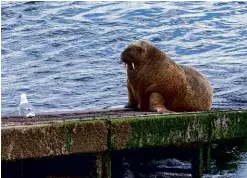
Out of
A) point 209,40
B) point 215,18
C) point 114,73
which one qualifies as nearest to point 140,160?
point 114,73

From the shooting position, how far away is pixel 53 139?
31.5ft

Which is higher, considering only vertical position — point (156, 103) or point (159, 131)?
point (156, 103)

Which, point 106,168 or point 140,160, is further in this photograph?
point 140,160

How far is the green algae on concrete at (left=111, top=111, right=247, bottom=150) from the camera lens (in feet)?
33.9

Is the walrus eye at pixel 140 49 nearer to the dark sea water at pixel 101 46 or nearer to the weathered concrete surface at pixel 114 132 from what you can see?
the weathered concrete surface at pixel 114 132

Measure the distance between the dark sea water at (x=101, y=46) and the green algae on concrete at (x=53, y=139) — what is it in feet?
30.5

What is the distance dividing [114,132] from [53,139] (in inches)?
33.0

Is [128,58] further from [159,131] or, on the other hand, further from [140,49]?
[159,131]

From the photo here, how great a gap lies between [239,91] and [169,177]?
989 centimetres

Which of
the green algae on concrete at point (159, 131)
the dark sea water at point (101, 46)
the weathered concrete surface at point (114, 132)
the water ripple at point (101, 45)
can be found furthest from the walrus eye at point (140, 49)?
the water ripple at point (101, 45)

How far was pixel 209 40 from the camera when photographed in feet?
104

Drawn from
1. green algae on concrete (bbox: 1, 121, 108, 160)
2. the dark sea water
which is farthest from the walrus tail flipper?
the dark sea water

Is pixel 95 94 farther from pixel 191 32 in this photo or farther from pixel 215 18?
pixel 215 18

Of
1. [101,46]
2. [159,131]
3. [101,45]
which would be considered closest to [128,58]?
[159,131]
